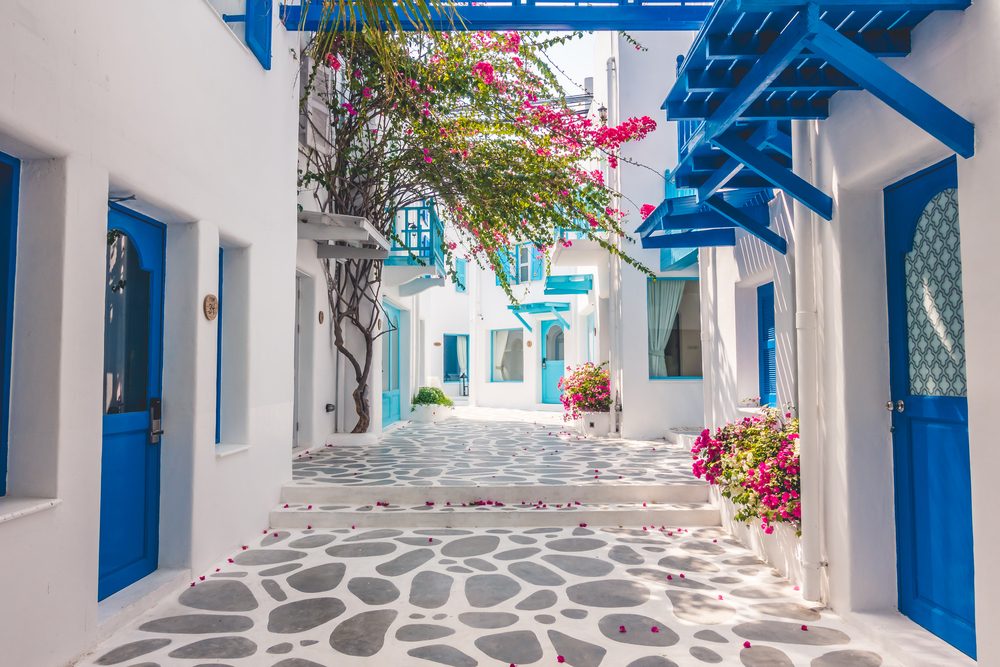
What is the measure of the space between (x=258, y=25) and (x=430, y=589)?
437 centimetres

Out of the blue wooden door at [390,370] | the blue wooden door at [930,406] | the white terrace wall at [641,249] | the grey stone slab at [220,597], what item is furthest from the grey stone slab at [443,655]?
the blue wooden door at [390,370]

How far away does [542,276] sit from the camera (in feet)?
57.7

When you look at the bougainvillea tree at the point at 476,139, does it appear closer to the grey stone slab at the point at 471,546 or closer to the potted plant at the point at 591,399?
the potted plant at the point at 591,399

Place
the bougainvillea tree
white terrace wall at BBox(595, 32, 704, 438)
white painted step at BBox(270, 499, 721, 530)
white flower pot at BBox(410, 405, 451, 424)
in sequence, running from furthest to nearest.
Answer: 1. white flower pot at BBox(410, 405, 451, 424)
2. white terrace wall at BBox(595, 32, 704, 438)
3. the bougainvillea tree
4. white painted step at BBox(270, 499, 721, 530)

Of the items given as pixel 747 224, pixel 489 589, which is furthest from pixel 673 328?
pixel 489 589

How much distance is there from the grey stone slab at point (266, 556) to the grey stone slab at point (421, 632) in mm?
1517

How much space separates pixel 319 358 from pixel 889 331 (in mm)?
6945

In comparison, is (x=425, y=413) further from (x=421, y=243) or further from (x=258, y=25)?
(x=258, y=25)

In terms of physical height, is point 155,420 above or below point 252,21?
below

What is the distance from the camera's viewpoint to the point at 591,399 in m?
10.4

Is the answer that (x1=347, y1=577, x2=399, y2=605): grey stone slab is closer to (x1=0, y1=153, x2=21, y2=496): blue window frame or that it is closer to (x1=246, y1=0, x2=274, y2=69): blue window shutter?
(x1=0, y1=153, x2=21, y2=496): blue window frame

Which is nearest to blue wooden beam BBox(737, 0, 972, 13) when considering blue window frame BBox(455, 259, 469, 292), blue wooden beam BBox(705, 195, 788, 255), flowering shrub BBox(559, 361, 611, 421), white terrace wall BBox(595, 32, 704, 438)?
blue wooden beam BBox(705, 195, 788, 255)

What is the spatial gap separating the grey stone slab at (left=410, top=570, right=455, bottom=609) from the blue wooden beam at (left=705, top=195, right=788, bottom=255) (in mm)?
3031

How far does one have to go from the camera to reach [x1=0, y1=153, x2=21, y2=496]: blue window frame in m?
2.76
